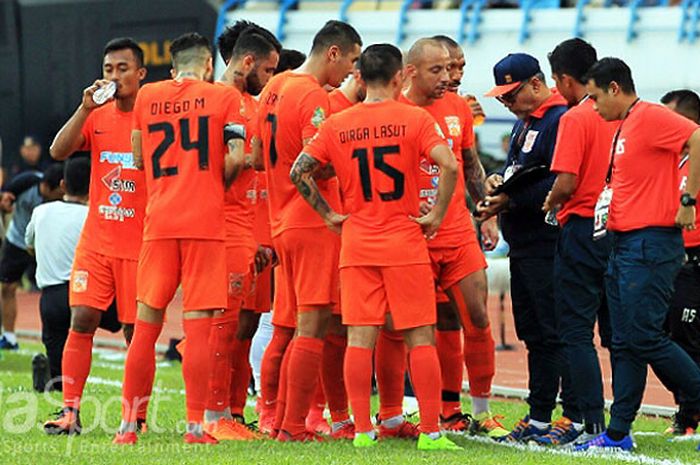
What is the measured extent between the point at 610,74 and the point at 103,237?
3.37 meters

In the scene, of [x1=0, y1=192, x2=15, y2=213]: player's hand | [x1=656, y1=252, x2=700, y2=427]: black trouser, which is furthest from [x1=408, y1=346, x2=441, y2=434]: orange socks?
[x1=0, y1=192, x2=15, y2=213]: player's hand

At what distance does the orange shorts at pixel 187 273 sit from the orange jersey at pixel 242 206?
787mm

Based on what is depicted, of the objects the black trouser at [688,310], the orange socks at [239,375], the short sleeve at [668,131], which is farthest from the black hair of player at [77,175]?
the short sleeve at [668,131]

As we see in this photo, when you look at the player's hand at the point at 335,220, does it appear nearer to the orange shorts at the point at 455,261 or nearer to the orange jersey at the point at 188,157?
the orange jersey at the point at 188,157

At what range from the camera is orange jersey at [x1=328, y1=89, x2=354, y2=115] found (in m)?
10.0

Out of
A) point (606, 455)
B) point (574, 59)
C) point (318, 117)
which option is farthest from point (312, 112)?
point (606, 455)

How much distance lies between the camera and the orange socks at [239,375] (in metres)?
10.7

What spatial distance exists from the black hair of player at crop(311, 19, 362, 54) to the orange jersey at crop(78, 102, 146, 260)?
4.59ft

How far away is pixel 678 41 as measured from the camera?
77.6ft

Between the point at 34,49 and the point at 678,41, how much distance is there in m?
11.9

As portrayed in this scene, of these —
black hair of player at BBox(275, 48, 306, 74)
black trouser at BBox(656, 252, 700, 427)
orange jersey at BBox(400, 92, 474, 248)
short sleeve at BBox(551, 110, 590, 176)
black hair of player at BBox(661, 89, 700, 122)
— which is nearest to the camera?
short sleeve at BBox(551, 110, 590, 176)

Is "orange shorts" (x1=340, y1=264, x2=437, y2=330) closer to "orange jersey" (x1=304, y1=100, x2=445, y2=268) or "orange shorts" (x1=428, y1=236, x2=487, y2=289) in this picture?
"orange jersey" (x1=304, y1=100, x2=445, y2=268)

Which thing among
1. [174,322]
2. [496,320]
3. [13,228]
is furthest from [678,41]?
[13,228]

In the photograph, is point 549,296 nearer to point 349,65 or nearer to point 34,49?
point 349,65
